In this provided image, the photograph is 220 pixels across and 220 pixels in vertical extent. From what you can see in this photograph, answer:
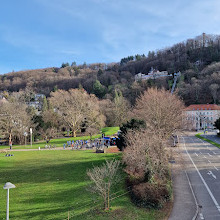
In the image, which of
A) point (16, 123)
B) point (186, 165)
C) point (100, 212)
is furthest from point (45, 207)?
point (16, 123)

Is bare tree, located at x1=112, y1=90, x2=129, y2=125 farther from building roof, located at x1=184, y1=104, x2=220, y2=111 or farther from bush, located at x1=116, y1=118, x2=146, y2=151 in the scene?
bush, located at x1=116, y1=118, x2=146, y2=151

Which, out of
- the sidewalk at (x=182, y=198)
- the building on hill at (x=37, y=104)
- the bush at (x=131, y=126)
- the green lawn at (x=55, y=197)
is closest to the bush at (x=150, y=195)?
the green lawn at (x=55, y=197)

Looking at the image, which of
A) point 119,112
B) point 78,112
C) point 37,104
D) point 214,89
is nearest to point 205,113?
point 214,89

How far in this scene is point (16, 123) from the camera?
47188 mm

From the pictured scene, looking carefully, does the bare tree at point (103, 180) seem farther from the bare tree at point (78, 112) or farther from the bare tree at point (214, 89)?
the bare tree at point (214, 89)

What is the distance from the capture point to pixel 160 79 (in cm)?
9681

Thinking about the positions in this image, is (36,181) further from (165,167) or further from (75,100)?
(75,100)

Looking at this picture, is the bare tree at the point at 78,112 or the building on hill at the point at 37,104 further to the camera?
the building on hill at the point at 37,104

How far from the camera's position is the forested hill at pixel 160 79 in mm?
87500

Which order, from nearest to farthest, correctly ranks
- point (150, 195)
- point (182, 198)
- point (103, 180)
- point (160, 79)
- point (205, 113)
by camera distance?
1. point (103, 180)
2. point (150, 195)
3. point (182, 198)
4. point (205, 113)
5. point (160, 79)

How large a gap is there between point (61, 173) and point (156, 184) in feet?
29.3

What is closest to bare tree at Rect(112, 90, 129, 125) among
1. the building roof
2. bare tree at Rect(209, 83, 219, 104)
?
the building roof

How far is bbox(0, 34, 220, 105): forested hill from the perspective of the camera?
8750 centimetres

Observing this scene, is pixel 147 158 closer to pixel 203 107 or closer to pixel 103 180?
pixel 103 180
